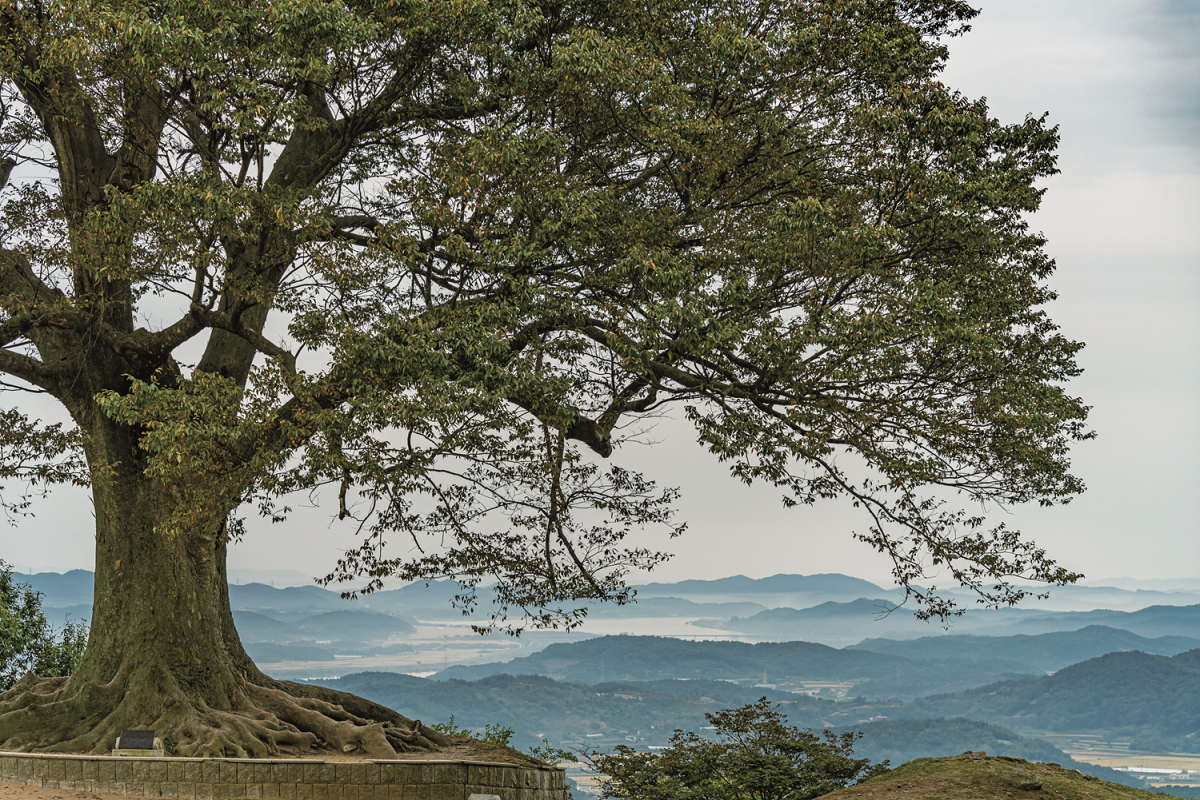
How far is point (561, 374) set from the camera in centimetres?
1059

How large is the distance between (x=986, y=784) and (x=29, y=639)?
1653cm

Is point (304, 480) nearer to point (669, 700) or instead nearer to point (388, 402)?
point (388, 402)

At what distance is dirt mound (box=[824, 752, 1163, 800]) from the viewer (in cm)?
815

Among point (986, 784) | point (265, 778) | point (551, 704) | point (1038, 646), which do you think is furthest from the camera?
point (1038, 646)

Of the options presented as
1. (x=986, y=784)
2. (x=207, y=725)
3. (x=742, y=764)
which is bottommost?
(x=742, y=764)

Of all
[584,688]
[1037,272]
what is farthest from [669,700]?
[1037,272]

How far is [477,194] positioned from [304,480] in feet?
13.5

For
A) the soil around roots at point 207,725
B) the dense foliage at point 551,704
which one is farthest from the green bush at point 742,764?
the dense foliage at point 551,704

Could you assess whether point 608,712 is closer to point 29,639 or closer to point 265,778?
point 29,639

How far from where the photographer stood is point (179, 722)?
1071cm

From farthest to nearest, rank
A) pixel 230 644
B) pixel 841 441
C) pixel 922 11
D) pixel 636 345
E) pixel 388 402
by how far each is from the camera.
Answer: pixel 230 644 < pixel 922 11 < pixel 841 441 < pixel 636 345 < pixel 388 402

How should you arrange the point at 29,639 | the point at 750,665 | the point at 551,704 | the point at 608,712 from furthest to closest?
the point at 750,665, the point at 608,712, the point at 551,704, the point at 29,639

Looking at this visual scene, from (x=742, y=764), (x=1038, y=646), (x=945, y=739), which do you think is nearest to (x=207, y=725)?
(x=742, y=764)

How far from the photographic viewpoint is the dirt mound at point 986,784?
8148 millimetres
